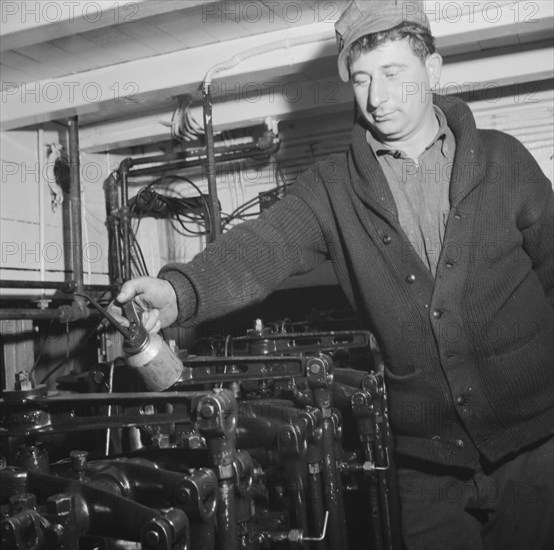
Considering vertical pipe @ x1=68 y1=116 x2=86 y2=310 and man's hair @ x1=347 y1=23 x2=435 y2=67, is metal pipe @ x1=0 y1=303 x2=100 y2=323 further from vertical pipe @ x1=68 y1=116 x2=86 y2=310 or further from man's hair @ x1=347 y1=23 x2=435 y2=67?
man's hair @ x1=347 y1=23 x2=435 y2=67

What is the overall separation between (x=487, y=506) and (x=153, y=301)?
45.8 inches

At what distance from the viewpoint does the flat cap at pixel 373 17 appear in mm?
1767

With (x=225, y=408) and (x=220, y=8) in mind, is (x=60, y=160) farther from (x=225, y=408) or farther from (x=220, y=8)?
(x=225, y=408)

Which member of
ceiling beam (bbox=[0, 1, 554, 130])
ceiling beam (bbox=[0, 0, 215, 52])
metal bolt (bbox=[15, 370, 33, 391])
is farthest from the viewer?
ceiling beam (bbox=[0, 1, 554, 130])

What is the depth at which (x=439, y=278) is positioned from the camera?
1.73 m

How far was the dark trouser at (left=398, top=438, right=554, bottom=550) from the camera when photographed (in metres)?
1.75

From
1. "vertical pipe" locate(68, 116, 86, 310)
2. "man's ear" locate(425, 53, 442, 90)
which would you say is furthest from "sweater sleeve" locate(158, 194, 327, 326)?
"vertical pipe" locate(68, 116, 86, 310)

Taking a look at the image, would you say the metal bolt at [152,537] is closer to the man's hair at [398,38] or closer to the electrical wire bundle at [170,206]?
the man's hair at [398,38]

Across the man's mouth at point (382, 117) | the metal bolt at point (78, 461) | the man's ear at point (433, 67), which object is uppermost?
the man's ear at point (433, 67)

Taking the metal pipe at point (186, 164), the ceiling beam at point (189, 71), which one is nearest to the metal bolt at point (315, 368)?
the ceiling beam at point (189, 71)

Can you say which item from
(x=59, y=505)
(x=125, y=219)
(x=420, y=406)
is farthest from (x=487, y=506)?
(x=125, y=219)

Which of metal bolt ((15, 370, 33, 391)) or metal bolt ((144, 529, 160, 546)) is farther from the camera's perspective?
metal bolt ((15, 370, 33, 391))

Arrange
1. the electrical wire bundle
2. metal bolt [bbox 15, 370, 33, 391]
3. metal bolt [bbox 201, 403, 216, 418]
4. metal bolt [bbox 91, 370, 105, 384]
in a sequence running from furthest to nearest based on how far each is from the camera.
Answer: the electrical wire bundle, metal bolt [bbox 91, 370, 105, 384], metal bolt [bbox 15, 370, 33, 391], metal bolt [bbox 201, 403, 216, 418]

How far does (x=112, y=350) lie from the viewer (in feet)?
15.5
